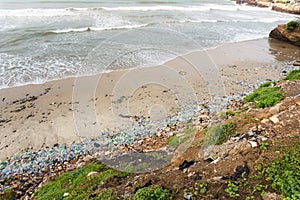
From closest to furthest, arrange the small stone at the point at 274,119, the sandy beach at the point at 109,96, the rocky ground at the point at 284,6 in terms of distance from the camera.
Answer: the small stone at the point at 274,119 → the sandy beach at the point at 109,96 → the rocky ground at the point at 284,6

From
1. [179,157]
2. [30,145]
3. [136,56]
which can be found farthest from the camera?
[136,56]

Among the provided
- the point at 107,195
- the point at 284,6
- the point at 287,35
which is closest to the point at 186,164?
the point at 107,195

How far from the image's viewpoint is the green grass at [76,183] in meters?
3.82

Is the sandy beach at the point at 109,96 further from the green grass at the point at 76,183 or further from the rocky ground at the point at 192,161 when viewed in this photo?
the green grass at the point at 76,183

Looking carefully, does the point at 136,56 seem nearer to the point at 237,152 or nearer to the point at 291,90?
the point at 291,90

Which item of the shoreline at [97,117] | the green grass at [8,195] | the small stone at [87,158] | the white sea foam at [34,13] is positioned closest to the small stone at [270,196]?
the shoreline at [97,117]

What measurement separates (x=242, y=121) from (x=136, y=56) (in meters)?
8.74

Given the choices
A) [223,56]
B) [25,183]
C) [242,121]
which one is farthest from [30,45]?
[242,121]

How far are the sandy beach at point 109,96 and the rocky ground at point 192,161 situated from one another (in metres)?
0.92

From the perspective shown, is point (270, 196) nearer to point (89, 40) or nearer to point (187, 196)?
point (187, 196)

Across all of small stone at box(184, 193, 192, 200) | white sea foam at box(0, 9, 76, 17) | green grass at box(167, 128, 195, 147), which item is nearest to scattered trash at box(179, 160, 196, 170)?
small stone at box(184, 193, 192, 200)

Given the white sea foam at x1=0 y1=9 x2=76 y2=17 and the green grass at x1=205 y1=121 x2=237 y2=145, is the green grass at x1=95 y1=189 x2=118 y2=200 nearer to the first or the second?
the green grass at x1=205 y1=121 x2=237 y2=145

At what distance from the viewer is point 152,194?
3.15 m

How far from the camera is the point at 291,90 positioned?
6.37 m
